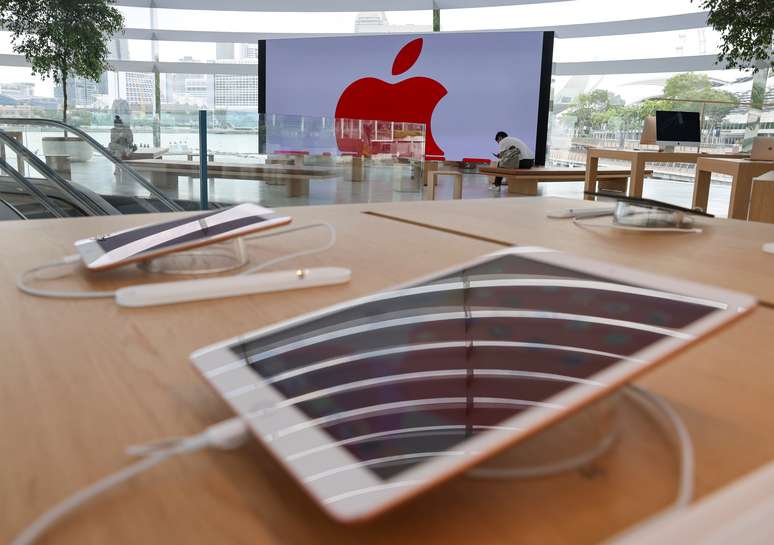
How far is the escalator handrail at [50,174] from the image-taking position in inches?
112

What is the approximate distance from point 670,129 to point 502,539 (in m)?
6.37

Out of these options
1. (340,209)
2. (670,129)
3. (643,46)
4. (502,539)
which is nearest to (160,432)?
(502,539)

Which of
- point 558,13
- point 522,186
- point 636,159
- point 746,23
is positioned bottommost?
point 522,186

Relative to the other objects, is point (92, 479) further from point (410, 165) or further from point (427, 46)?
point (427, 46)

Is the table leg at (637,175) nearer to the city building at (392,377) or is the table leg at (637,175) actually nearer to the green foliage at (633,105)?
the city building at (392,377)

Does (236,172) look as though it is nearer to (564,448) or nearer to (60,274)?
(60,274)

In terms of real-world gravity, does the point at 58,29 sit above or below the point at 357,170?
above

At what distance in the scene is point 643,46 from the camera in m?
10.3

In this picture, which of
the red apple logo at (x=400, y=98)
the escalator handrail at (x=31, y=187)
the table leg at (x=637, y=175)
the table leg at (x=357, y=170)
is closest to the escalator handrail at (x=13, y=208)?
the escalator handrail at (x=31, y=187)

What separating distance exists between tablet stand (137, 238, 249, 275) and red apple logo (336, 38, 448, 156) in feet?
27.5

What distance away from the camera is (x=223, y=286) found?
0.60m

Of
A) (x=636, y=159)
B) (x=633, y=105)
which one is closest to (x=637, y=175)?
(x=636, y=159)

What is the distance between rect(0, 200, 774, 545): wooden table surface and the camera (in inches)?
10.1

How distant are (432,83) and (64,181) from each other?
6.67 metres
